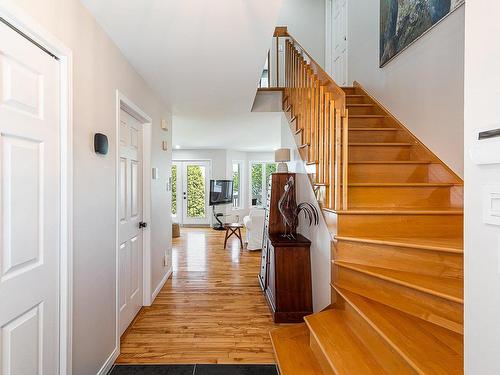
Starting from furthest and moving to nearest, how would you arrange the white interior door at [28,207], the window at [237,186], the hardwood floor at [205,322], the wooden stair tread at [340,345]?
the window at [237,186] < the hardwood floor at [205,322] < the wooden stair tread at [340,345] < the white interior door at [28,207]

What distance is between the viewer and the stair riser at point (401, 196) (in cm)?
244

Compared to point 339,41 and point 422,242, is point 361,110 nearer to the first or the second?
point 339,41

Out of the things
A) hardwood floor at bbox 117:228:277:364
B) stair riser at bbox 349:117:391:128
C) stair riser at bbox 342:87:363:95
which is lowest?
hardwood floor at bbox 117:228:277:364

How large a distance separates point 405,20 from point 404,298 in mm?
2802

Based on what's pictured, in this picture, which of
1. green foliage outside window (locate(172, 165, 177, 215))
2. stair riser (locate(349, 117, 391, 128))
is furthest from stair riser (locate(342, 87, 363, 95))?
green foliage outside window (locate(172, 165, 177, 215))

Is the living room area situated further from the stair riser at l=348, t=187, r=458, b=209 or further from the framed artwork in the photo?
the stair riser at l=348, t=187, r=458, b=209

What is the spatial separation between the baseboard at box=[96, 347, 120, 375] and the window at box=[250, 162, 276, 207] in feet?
25.2

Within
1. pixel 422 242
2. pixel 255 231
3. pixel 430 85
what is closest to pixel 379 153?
pixel 430 85

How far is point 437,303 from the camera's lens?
4.96ft

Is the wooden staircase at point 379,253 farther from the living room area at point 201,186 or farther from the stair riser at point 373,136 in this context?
the living room area at point 201,186

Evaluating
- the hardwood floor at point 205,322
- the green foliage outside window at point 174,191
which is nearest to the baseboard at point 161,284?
the hardwood floor at point 205,322

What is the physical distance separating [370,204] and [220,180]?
6757mm

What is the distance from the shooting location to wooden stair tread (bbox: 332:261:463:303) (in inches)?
57.9

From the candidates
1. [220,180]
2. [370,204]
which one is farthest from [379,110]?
[220,180]
